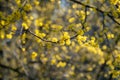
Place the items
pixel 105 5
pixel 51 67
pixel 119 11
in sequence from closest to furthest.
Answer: pixel 119 11
pixel 105 5
pixel 51 67

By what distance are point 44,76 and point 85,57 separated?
242 cm

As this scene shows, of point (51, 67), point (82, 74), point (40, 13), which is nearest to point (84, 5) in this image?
point (51, 67)

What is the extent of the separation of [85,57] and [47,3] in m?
2.50

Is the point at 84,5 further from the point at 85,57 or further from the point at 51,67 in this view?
the point at 85,57

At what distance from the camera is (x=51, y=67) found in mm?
11555

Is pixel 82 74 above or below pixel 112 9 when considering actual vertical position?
below

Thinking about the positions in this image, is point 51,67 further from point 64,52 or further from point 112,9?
point 112,9

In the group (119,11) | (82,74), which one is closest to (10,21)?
(119,11)

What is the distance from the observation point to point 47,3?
14.2 metres

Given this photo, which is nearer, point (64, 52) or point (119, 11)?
point (119, 11)

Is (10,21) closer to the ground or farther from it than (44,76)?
farther from it

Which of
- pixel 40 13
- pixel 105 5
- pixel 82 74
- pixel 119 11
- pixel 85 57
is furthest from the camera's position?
pixel 40 13

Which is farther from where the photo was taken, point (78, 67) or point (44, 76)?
point (78, 67)

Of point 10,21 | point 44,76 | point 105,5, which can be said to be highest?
point 105,5
